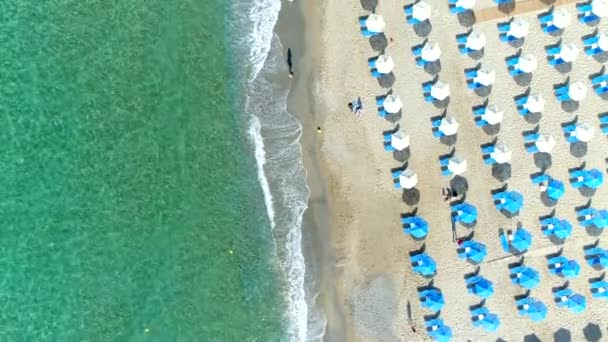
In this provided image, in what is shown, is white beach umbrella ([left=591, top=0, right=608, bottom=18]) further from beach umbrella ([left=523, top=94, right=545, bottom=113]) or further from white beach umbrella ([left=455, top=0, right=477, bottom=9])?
white beach umbrella ([left=455, top=0, right=477, bottom=9])

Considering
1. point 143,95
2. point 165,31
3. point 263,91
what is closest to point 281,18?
point 263,91

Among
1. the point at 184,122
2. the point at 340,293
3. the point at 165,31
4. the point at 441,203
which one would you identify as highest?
the point at 165,31

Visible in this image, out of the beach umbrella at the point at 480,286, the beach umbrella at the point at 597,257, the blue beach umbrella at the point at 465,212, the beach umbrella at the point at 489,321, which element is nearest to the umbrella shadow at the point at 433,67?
the blue beach umbrella at the point at 465,212

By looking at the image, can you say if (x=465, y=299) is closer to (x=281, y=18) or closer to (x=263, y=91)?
(x=263, y=91)

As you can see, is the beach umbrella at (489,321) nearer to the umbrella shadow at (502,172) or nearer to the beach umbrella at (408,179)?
the umbrella shadow at (502,172)

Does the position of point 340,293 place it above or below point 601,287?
below
